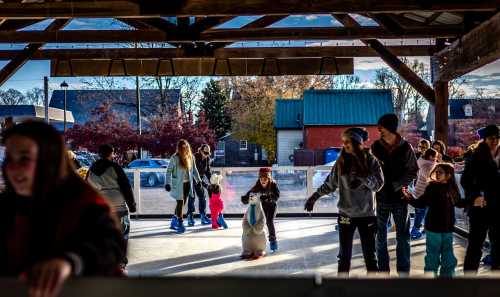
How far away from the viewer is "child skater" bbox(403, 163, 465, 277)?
6.10 metres

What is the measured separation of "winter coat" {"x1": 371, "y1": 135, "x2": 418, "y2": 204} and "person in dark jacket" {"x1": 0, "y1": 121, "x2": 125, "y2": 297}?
457 centimetres

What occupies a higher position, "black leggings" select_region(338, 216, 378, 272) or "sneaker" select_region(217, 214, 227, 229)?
"black leggings" select_region(338, 216, 378, 272)

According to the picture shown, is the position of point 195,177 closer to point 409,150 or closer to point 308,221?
point 308,221

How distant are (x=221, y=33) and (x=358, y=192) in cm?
499

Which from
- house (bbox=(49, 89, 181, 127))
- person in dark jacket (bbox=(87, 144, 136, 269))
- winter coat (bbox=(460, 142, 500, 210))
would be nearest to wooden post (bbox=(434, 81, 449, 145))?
winter coat (bbox=(460, 142, 500, 210))

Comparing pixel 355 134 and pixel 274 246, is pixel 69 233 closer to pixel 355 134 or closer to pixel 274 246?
pixel 355 134

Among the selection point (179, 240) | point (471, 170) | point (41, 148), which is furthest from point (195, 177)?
point (41, 148)

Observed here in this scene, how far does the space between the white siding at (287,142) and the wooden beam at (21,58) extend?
1188 inches

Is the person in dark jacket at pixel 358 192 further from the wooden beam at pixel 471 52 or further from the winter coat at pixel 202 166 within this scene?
the winter coat at pixel 202 166

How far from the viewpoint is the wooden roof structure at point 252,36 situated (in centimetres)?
779

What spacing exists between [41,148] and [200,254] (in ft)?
22.5

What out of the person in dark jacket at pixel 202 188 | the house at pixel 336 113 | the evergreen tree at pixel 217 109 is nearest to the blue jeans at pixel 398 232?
the person in dark jacket at pixel 202 188

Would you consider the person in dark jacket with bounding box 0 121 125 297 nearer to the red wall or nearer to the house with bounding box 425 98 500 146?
the red wall

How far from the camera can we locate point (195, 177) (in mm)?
11258
